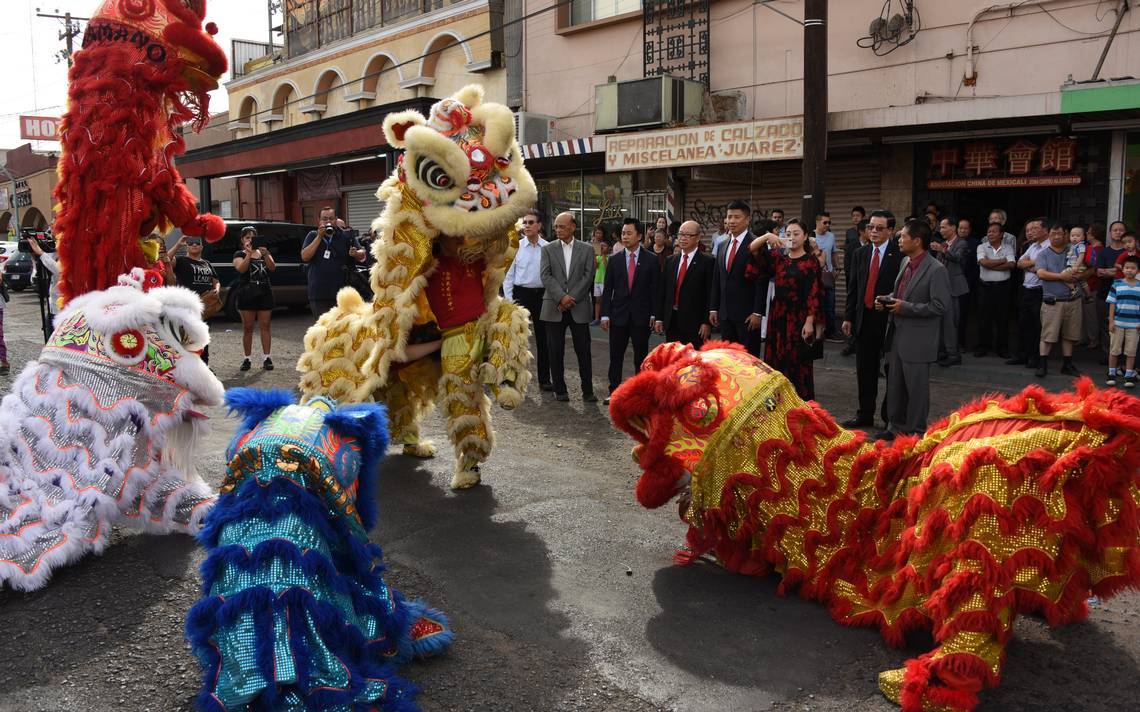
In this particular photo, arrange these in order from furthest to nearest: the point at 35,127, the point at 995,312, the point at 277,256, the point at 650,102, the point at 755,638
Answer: the point at 35,127 < the point at 277,256 < the point at 650,102 < the point at 995,312 < the point at 755,638

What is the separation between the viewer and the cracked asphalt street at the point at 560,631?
120 inches

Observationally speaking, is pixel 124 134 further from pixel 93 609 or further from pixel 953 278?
pixel 953 278

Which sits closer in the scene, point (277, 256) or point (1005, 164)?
point (1005, 164)

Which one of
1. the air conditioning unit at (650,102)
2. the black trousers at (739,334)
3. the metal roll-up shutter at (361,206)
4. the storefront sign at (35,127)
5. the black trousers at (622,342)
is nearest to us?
the black trousers at (739,334)

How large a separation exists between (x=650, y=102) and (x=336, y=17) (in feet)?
40.0

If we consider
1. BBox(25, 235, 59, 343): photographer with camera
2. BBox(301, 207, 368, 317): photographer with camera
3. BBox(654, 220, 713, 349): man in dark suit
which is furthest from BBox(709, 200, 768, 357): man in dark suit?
BBox(25, 235, 59, 343): photographer with camera

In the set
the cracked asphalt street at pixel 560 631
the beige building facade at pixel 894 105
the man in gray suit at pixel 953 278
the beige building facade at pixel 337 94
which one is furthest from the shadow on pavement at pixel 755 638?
the beige building facade at pixel 337 94

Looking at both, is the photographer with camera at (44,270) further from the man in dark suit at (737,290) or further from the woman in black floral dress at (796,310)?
the woman in black floral dress at (796,310)

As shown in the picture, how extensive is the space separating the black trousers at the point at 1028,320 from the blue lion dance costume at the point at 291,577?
863 cm

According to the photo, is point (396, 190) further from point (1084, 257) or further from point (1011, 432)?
point (1084, 257)

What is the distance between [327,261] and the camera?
384 inches

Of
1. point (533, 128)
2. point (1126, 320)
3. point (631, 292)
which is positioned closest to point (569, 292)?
point (631, 292)

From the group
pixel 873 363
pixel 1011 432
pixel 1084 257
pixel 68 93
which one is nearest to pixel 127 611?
pixel 68 93

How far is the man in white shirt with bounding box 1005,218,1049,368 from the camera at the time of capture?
30.9 feet
